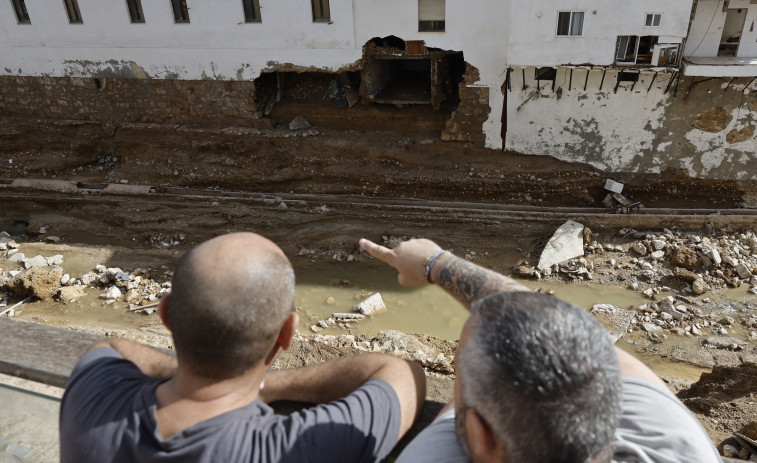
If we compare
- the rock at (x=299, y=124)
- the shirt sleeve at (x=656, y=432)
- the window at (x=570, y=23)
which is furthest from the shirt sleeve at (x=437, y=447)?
the rock at (x=299, y=124)

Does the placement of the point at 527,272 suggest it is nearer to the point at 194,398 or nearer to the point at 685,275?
the point at 685,275

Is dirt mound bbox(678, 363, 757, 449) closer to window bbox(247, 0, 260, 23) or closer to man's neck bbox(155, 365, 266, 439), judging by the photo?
man's neck bbox(155, 365, 266, 439)

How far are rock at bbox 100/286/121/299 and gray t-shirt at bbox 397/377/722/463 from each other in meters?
8.79

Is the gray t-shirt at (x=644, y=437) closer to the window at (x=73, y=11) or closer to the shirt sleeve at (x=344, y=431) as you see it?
the shirt sleeve at (x=344, y=431)

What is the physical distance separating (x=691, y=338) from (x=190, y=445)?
335 inches

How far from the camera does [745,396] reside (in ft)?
16.7

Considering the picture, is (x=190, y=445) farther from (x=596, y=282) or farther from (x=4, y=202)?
(x=4, y=202)

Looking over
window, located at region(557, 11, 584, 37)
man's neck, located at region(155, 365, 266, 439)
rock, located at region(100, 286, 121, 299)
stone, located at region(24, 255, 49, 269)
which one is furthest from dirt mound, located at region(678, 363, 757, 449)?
stone, located at region(24, 255, 49, 269)

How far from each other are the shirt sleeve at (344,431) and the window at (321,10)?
10.4 m

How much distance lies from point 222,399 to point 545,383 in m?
1.02

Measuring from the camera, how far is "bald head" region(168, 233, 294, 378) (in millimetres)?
1581

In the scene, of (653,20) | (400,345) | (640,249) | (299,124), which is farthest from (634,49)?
(299,124)

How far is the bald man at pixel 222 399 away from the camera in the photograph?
1570mm

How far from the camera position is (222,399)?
1655 mm
